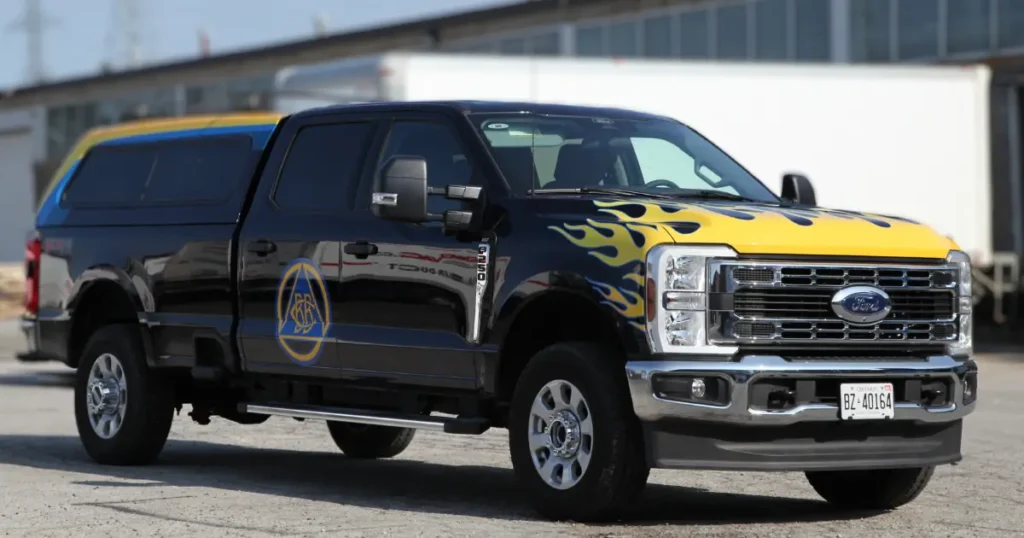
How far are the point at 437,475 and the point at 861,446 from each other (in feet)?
10.6

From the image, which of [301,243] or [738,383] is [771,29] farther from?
[738,383]

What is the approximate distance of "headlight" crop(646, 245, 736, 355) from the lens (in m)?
8.28

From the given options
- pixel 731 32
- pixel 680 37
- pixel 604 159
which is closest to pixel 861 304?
pixel 604 159

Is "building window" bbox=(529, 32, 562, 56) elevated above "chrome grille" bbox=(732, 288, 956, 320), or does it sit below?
above

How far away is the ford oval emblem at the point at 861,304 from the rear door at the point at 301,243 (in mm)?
2691

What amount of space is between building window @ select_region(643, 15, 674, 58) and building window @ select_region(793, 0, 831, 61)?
11.7 ft

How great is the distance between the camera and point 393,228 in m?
9.64

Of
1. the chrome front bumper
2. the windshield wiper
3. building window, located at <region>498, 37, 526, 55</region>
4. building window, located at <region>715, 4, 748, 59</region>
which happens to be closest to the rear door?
the windshield wiper

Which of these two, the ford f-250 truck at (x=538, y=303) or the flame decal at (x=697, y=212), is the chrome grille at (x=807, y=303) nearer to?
the ford f-250 truck at (x=538, y=303)

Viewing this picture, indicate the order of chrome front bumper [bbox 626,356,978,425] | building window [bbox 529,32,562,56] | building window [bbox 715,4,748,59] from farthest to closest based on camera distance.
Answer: building window [bbox 529,32,562,56] < building window [bbox 715,4,748,59] < chrome front bumper [bbox 626,356,978,425]

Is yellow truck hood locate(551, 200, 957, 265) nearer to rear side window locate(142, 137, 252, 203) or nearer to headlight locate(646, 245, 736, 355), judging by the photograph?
headlight locate(646, 245, 736, 355)

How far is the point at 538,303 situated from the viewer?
8.97m

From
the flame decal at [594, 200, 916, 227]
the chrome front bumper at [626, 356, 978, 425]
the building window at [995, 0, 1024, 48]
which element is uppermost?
the building window at [995, 0, 1024, 48]

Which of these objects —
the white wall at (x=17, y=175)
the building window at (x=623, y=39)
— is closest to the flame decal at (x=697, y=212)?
the building window at (x=623, y=39)
